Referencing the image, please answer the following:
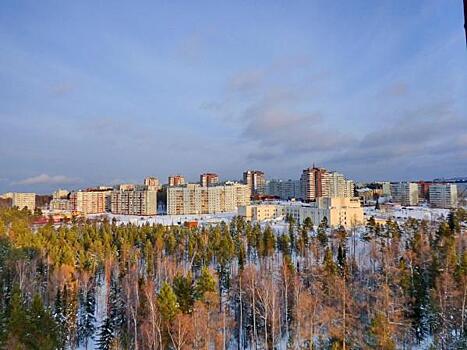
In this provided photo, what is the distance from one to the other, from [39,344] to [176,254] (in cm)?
1599

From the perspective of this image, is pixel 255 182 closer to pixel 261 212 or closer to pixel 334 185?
pixel 334 185

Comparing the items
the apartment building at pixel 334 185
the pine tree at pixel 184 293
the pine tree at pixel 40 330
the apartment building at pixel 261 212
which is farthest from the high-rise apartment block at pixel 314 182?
the pine tree at pixel 40 330

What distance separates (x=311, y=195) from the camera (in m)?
70.0

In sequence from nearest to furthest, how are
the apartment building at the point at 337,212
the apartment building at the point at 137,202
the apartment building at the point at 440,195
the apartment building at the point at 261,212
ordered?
1. the apartment building at the point at 337,212
2. the apartment building at the point at 261,212
3. the apartment building at the point at 440,195
4. the apartment building at the point at 137,202

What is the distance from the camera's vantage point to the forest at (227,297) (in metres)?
12.3

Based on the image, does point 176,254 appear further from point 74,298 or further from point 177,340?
point 177,340

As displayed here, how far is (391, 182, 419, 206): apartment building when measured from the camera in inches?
2793

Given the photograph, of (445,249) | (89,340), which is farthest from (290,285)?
(89,340)

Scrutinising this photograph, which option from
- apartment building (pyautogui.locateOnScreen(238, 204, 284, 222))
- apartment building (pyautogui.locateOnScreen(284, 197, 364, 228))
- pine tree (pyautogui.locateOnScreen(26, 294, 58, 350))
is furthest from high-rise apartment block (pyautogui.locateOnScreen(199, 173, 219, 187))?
pine tree (pyautogui.locateOnScreen(26, 294, 58, 350))

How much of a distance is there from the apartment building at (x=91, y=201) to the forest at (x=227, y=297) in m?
47.4

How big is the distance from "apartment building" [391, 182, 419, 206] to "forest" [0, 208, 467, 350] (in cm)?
4696

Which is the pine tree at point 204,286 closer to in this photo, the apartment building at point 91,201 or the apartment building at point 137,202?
the apartment building at point 137,202

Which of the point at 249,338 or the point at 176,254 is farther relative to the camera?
the point at 176,254

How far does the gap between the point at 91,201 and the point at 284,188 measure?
135ft
